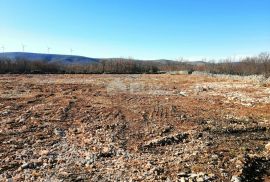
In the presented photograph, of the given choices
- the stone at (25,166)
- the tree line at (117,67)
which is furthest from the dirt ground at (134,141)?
the tree line at (117,67)

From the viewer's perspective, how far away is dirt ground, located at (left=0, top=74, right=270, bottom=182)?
5871 mm

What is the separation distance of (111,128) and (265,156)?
390cm

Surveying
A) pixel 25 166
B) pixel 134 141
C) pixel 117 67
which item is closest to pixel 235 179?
pixel 134 141

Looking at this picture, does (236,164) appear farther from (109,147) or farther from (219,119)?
(219,119)

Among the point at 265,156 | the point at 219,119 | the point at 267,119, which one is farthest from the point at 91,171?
the point at 267,119

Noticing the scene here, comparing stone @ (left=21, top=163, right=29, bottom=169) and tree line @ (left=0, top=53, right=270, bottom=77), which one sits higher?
tree line @ (left=0, top=53, right=270, bottom=77)

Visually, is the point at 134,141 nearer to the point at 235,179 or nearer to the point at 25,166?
the point at 25,166

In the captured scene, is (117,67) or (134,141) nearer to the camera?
(134,141)

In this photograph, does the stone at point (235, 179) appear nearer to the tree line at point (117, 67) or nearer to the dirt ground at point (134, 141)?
the dirt ground at point (134, 141)

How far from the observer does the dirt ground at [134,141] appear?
19.3ft

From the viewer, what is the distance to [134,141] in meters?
7.93

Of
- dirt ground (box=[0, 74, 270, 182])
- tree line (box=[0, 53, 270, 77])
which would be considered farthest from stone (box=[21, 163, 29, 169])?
tree line (box=[0, 53, 270, 77])

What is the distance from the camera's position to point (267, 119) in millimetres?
10594

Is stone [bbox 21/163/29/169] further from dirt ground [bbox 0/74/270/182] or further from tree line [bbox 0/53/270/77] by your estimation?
tree line [bbox 0/53/270/77]
